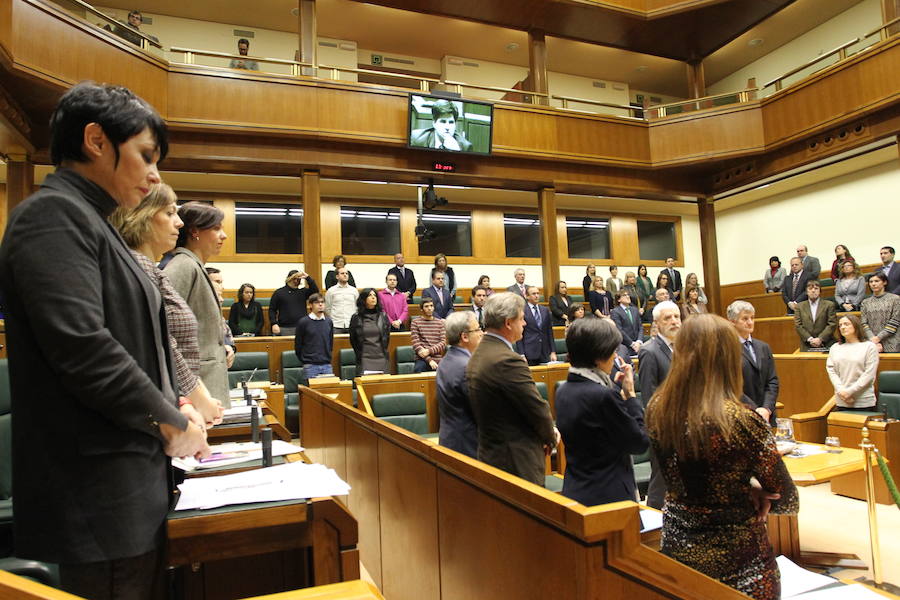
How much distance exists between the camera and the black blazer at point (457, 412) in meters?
2.34

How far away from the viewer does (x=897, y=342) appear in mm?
5012

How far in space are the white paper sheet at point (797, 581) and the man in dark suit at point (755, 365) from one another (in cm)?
172

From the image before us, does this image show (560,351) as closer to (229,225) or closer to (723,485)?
(723,485)

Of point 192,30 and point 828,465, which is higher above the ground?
point 192,30

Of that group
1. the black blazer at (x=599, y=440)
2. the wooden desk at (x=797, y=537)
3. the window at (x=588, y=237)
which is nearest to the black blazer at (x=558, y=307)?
the window at (x=588, y=237)

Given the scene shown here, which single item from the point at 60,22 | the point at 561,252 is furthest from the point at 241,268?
the point at 561,252

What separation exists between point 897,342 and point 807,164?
3.84m

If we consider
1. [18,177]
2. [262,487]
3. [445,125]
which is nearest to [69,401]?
[262,487]

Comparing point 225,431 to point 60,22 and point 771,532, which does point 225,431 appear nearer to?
point 771,532

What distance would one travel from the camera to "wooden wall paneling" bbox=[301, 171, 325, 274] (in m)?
6.96

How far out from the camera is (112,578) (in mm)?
778

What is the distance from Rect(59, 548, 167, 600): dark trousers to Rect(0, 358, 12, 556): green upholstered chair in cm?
53

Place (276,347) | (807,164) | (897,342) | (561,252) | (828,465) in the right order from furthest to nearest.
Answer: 1. (561,252)
2. (807,164)
3. (276,347)
4. (897,342)
5. (828,465)

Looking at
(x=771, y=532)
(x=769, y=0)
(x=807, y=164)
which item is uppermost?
(x=769, y=0)
